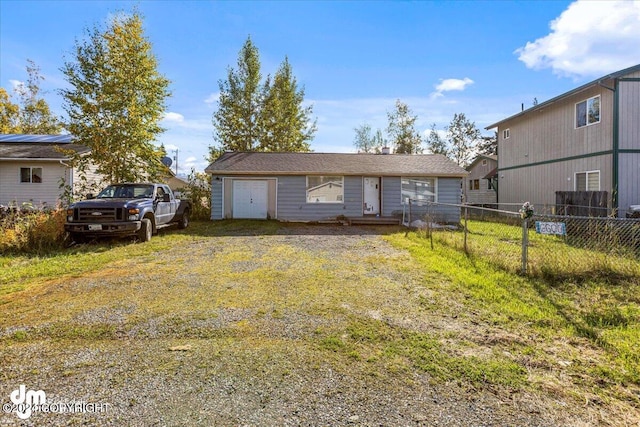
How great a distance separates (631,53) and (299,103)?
19984mm

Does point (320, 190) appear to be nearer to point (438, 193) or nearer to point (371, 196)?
point (371, 196)

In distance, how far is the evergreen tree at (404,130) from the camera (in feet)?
118

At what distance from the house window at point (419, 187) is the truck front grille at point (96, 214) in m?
11.6

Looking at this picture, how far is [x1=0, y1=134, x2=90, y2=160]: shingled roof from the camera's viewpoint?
15.0 metres

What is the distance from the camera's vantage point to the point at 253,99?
24547mm

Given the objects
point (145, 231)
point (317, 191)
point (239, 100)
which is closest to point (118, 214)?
point (145, 231)

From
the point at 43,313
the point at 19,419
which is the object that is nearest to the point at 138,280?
the point at 43,313

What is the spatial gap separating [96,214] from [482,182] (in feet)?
80.9

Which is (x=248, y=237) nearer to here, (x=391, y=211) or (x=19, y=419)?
(x=391, y=211)

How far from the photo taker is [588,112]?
42.0ft

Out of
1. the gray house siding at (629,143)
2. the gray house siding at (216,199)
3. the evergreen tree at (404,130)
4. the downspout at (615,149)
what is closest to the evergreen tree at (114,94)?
the gray house siding at (216,199)

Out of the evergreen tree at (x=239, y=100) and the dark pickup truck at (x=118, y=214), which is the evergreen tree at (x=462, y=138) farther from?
the dark pickup truck at (x=118, y=214)

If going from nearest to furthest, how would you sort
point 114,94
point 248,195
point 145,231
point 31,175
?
point 145,231
point 114,94
point 248,195
point 31,175

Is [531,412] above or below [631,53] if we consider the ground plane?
below
